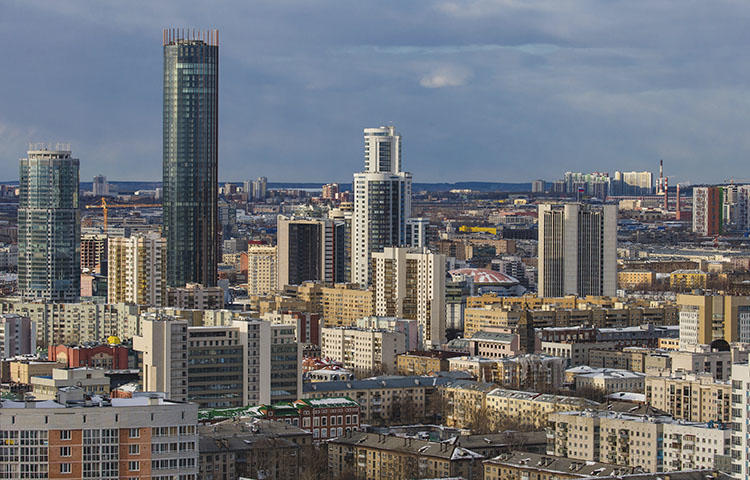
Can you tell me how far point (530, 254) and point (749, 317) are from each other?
60.7 m

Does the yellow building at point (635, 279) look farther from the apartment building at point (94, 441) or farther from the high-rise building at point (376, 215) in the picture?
the apartment building at point (94, 441)

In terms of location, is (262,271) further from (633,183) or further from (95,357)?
(633,183)

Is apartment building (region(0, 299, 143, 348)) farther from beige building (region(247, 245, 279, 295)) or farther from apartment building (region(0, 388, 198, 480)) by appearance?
apartment building (region(0, 388, 198, 480))

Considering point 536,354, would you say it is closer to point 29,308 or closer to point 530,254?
point 29,308

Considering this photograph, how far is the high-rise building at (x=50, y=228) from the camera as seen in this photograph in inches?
2751

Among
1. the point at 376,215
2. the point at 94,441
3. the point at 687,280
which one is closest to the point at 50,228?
the point at 376,215

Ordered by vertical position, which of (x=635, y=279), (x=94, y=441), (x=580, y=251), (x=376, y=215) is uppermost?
(x=376, y=215)

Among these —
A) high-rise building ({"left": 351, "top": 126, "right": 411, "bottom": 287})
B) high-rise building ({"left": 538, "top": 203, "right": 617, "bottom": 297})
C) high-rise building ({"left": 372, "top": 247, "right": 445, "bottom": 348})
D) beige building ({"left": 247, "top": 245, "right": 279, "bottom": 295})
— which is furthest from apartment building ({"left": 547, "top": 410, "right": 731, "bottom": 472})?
beige building ({"left": 247, "top": 245, "right": 279, "bottom": 295})

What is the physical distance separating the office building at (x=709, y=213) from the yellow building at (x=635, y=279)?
43526mm

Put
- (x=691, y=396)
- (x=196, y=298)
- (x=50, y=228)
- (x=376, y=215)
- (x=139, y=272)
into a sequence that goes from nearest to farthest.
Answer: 1. (x=691, y=396)
2. (x=196, y=298)
3. (x=139, y=272)
4. (x=50, y=228)
5. (x=376, y=215)

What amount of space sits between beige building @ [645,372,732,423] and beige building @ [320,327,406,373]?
11.5 metres

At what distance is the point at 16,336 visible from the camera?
5628cm

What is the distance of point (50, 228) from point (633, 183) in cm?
12195

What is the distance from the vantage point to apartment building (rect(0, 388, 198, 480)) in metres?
25.2
